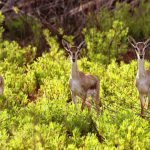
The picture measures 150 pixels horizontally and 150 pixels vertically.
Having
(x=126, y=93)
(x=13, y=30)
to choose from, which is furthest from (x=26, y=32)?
(x=126, y=93)

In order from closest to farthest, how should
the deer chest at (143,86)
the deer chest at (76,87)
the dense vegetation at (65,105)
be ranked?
the dense vegetation at (65,105) → the deer chest at (143,86) → the deer chest at (76,87)

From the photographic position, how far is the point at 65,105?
974cm

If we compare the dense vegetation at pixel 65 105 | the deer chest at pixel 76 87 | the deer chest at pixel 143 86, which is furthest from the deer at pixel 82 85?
the deer chest at pixel 143 86

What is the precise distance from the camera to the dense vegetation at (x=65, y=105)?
25.2ft

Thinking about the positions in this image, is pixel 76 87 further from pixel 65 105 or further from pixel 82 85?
pixel 65 105

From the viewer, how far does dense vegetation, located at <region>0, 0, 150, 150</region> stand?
768 cm

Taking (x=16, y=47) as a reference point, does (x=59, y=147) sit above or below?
below

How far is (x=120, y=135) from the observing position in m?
7.86

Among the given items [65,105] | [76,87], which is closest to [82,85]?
[76,87]

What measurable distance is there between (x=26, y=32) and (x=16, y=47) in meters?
3.47

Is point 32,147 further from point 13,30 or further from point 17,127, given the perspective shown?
point 13,30

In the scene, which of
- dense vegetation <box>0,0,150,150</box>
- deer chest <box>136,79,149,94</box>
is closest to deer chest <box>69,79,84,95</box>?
Answer: dense vegetation <box>0,0,150,150</box>

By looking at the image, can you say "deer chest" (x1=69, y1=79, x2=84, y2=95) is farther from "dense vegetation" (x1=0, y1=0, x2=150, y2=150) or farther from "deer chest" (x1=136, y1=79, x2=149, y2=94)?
"deer chest" (x1=136, y1=79, x2=149, y2=94)

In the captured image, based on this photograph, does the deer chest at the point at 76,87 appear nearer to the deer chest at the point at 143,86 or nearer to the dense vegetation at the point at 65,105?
the dense vegetation at the point at 65,105
